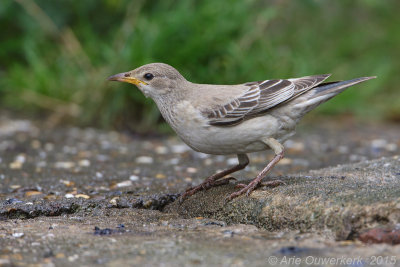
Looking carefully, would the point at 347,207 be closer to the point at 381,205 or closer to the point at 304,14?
the point at 381,205

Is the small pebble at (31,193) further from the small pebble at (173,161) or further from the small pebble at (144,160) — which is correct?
the small pebble at (173,161)

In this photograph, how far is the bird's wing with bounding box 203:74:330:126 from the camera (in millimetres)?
4473

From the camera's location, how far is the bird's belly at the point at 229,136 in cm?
434

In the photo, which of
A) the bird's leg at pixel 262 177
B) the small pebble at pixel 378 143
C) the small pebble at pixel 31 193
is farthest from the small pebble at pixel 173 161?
the small pebble at pixel 378 143

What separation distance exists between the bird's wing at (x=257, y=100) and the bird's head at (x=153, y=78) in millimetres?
544

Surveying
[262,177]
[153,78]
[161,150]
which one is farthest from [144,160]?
[262,177]

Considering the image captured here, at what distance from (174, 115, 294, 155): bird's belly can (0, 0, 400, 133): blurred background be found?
9.56 ft

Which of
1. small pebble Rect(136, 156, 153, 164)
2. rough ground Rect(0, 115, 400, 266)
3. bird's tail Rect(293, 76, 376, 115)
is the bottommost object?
rough ground Rect(0, 115, 400, 266)

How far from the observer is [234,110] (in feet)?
14.9

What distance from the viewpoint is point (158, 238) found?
324cm

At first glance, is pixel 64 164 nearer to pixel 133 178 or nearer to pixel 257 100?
pixel 133 178

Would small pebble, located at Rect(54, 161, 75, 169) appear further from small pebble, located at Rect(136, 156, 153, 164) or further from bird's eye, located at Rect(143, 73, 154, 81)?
bird's eye, located at Rect(143, 73, 154, 81)

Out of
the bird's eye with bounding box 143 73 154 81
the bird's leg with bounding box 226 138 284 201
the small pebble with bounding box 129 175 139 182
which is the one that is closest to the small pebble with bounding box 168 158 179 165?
the small pebble with bounding box 129 175 139 182

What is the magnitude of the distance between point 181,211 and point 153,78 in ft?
4.27
